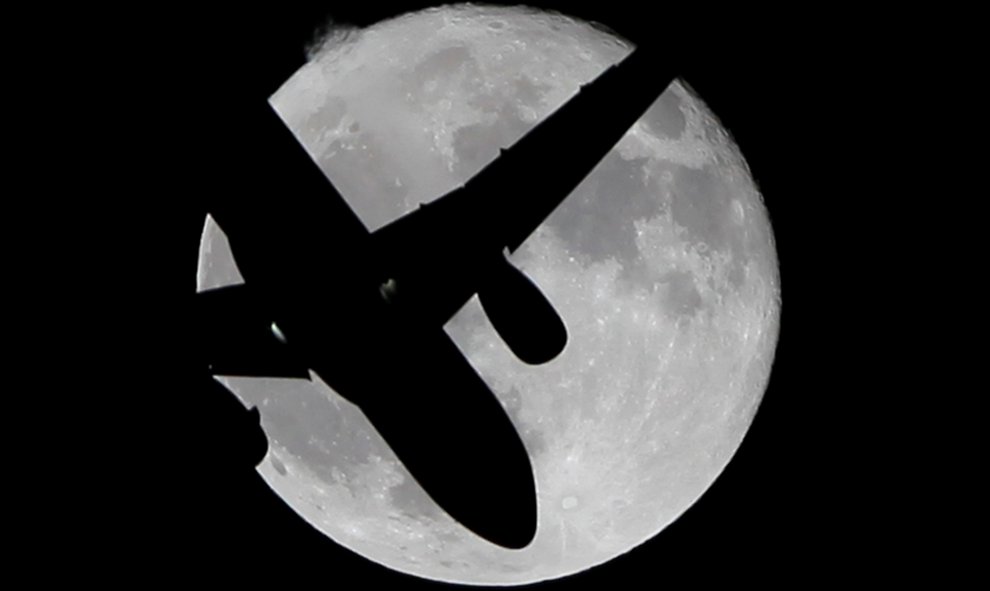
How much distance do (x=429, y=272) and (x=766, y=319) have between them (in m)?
2.48

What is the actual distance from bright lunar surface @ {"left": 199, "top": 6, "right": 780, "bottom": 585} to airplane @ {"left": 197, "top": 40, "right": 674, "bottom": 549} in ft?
0.37

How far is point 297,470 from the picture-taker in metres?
9.38

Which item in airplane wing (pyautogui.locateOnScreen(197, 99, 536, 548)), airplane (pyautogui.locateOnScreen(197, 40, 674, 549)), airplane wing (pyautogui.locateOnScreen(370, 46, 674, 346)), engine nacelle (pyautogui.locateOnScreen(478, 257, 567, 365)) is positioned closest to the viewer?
engine nacelle (pyautogui.locateOnScreen(478, 257, 567, 365))

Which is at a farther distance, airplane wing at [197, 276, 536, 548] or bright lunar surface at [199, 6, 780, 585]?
airplane wing at [197, 276, 536, 548]

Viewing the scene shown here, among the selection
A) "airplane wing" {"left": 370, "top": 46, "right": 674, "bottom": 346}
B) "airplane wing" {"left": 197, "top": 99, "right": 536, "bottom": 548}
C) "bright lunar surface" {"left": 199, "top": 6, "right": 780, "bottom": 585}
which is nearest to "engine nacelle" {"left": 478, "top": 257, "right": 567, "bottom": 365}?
"airplane wing" {"left": 370, "top": 46, "right": 674, "bottom": 346}

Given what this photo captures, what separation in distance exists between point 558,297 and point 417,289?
34.3 inches

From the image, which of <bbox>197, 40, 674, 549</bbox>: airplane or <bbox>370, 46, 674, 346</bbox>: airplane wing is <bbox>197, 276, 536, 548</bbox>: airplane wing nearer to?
<bbox>197, 40, 674, 549</bbox>: airplane

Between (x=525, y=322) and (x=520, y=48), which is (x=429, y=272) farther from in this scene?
(x=520, y=48)

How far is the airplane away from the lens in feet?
28.5

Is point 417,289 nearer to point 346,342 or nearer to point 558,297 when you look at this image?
point 346,342

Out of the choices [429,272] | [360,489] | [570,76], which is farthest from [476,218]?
[360,489]

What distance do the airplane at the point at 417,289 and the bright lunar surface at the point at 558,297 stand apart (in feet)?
0.37

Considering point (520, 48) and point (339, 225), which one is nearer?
point (339, 225)

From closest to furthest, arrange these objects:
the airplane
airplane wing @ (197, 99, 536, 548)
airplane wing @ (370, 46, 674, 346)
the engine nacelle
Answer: the engine nacelle < airplane wing @ (370, 46, 674, 346) < the airplane < airplane wing @ (197, 99, 536, 548)
